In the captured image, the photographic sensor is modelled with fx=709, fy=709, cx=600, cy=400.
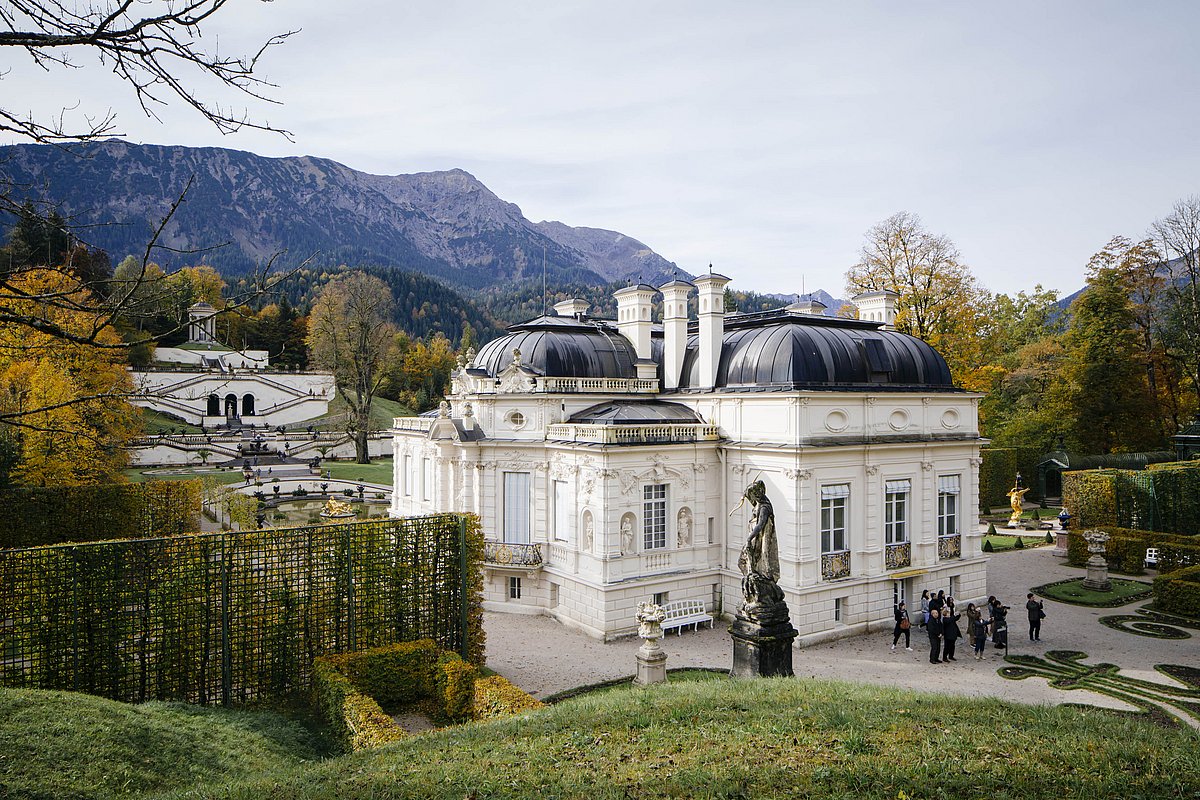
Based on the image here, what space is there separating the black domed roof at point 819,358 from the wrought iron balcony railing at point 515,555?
793 cm

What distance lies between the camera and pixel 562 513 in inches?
922

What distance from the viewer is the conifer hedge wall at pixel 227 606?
46.7 feet

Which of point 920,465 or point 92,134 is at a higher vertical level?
point 92,134

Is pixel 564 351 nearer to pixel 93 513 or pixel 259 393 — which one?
pixel 93 513

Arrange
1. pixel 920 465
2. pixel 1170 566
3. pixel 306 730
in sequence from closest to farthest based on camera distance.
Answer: pixel 306 730 → pixel 920 465 → pixel 1170 566

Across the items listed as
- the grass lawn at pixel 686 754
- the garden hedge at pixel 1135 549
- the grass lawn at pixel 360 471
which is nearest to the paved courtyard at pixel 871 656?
the garden hedge at pixel 1135 549

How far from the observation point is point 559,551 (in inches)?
925

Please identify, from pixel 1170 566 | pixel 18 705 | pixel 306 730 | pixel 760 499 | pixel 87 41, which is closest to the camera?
pixel 87 41

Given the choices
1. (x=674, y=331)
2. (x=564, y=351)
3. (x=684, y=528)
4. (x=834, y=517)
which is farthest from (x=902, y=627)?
(x=564, y=351)

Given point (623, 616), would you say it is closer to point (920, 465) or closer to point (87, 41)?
point (920, 465)

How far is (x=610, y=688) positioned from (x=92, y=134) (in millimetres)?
15569

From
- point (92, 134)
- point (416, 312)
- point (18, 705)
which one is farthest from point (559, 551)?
point (416, 312)

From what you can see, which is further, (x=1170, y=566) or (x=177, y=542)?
(x=1170, y=566)

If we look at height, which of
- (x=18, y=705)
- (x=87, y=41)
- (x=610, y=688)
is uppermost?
(x=87, y=41)
